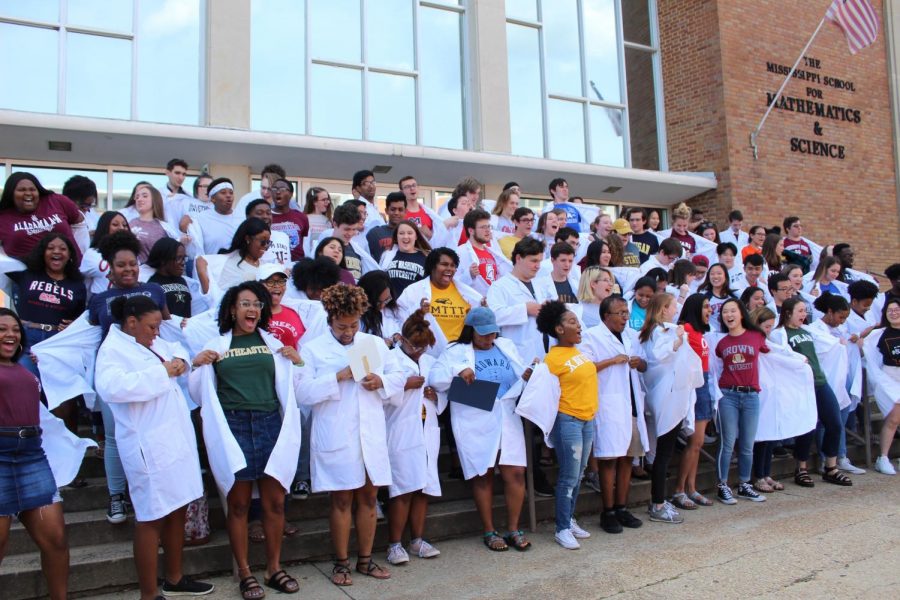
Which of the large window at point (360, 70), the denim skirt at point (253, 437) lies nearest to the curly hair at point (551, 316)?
the denim skirt at point (253, 437)

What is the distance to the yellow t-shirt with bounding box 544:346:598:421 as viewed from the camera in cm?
594

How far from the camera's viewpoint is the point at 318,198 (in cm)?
838

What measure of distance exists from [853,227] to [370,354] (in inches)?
585

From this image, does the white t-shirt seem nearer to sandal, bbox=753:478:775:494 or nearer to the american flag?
sandal, bbox=753:478:775:494

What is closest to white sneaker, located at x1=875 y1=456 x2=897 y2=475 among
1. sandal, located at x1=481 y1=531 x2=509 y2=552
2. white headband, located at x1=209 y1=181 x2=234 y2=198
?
sandal, located at x1=481 y1=531 x2=509 y2=552

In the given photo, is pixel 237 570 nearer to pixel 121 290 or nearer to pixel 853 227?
pixel 121 290

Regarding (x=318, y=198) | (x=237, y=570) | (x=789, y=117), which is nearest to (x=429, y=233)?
(x=318, y=198)

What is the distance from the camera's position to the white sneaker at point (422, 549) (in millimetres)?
5517

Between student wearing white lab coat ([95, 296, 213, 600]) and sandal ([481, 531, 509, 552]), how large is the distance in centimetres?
205

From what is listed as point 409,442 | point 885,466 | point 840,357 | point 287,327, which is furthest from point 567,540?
point 885,466

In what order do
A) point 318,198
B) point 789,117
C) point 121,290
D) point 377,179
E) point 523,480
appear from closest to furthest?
point 121,290, point 523,480, point 318,198, point 377,179, point 789,117

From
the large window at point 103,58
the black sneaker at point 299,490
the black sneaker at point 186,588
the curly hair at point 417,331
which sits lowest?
the black sneaker at point 186,588

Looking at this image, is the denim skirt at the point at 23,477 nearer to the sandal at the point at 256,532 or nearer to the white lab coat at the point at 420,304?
the sandal at the point at 256,532

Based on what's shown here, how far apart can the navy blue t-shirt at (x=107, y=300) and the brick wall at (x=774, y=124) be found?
12.5 metres
